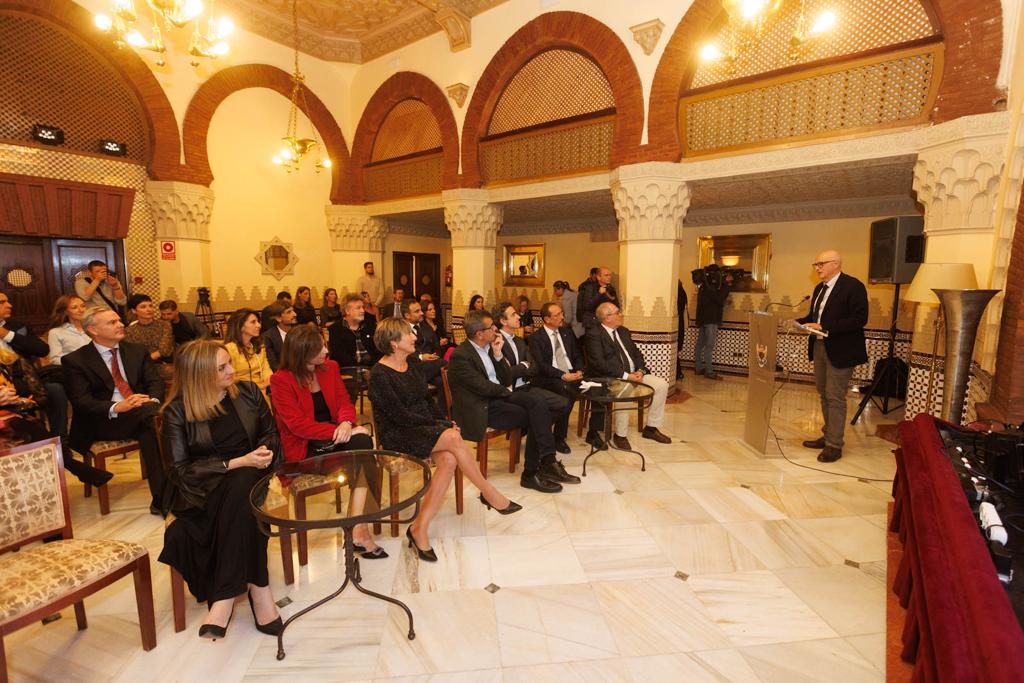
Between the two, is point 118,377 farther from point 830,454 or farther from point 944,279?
point 944,279

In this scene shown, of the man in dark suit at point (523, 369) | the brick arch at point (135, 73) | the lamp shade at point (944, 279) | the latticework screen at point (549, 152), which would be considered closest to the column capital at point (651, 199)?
the latticework screen at point (549, 152)

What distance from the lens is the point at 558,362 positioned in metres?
4.82

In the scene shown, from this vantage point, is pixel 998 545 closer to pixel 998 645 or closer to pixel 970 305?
pixel 998 645

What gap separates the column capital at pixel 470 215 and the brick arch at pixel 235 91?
2.91 metres

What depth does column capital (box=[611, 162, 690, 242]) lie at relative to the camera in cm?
618

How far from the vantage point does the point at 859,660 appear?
216 centimetres

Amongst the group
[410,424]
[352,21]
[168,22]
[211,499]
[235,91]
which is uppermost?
[352,21]

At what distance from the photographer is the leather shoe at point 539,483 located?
152 inches

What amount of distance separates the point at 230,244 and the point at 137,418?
6142 mm

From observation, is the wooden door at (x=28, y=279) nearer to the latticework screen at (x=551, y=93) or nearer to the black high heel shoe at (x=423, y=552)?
the latticework screen at (x=551, y=93)

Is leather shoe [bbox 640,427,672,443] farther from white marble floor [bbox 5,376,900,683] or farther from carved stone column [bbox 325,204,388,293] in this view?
carved stone column [bbox 325,204,388,293]

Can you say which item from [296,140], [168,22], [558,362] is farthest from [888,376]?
[296,140]

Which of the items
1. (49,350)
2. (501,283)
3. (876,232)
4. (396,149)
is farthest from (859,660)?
(501,283)

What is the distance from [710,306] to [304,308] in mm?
6949
